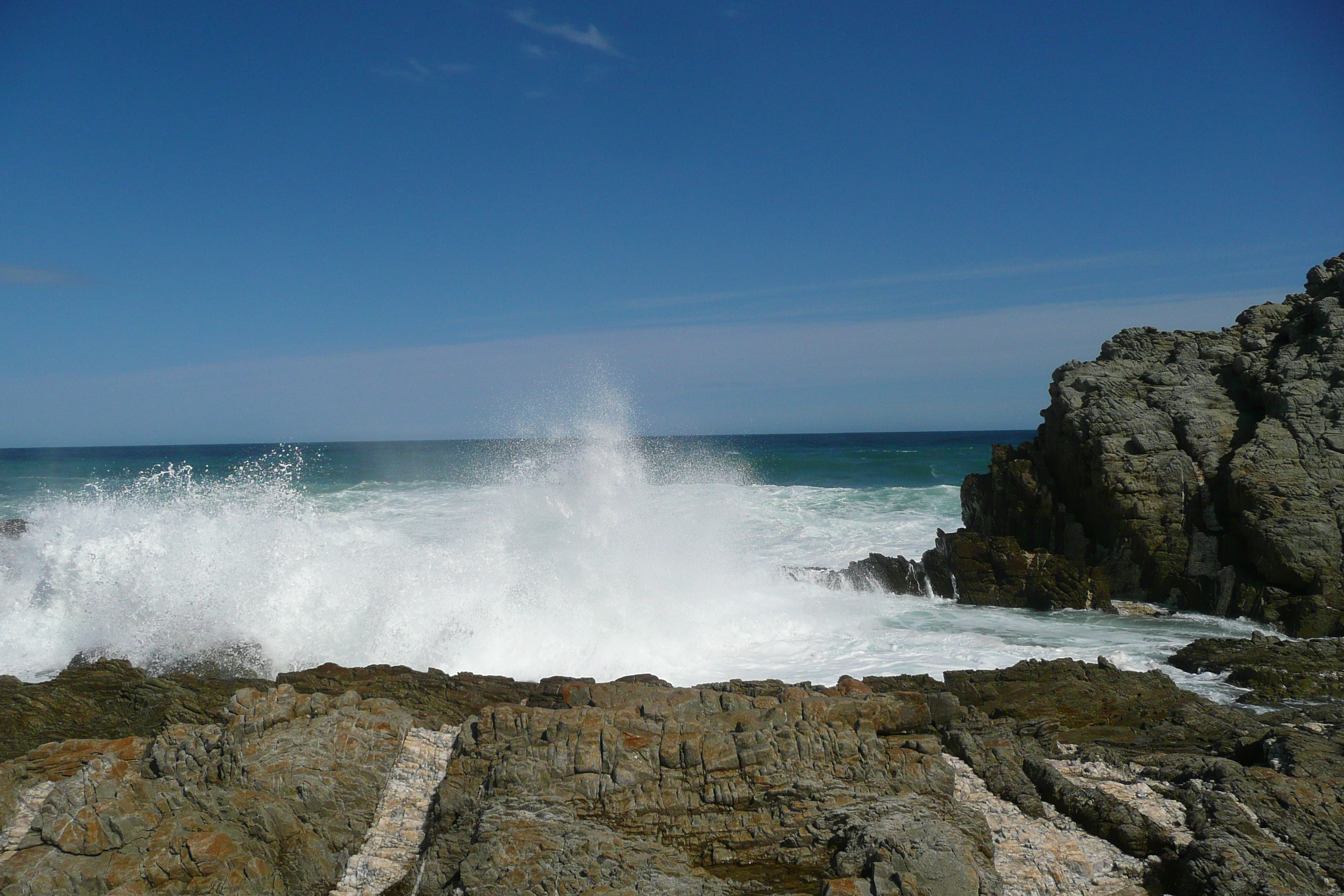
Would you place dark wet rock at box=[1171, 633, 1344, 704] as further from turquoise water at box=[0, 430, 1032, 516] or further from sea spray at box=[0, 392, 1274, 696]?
turquoise water at box=[0, 430, 1032, 516]

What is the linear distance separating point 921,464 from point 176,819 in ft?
151

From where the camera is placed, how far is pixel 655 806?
4.75 metres

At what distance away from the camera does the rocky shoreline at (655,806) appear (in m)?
→ 4.30

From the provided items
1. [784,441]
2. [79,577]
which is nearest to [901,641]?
[79,577]

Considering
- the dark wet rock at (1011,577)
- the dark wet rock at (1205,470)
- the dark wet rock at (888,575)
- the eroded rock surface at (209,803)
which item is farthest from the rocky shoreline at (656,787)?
the dark wet rock at (888,575)

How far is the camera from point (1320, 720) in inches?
295

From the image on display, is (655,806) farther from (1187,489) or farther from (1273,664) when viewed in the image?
(1187,489)

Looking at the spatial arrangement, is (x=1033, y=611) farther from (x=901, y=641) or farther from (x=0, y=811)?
(x=0, y=811)

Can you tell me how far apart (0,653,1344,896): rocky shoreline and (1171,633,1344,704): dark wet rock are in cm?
317

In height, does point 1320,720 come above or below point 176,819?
below

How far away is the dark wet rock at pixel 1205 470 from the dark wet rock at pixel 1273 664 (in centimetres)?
182

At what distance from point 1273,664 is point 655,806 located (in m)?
9.19

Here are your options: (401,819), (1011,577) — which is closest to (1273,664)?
(1011,577)

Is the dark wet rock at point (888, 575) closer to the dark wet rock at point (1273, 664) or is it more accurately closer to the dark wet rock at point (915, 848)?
the dark wet rock at point (1273, 664)
